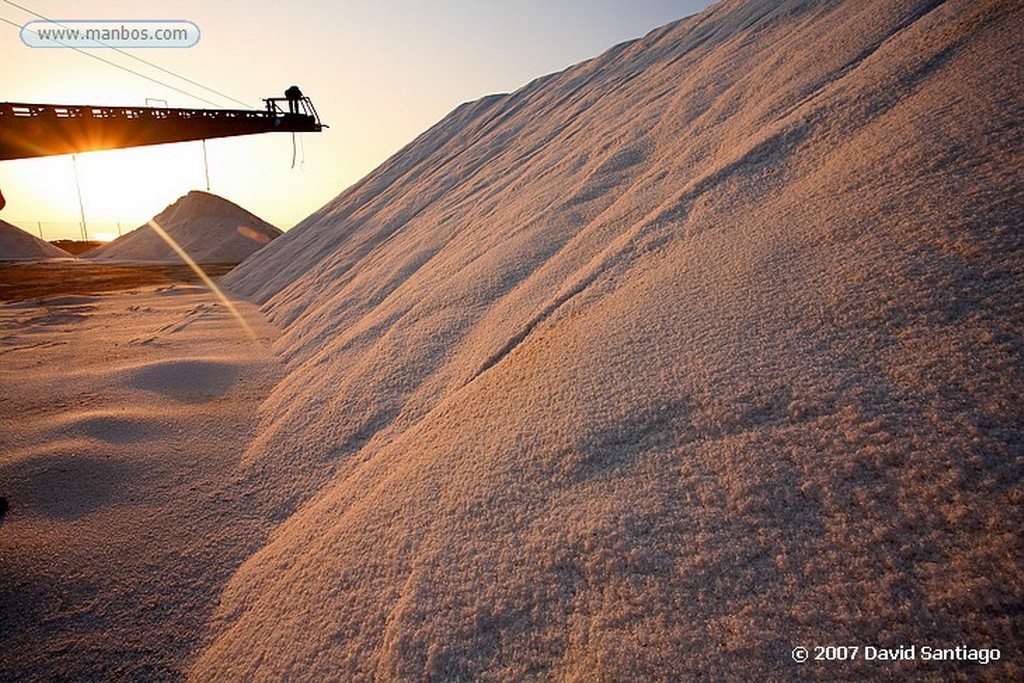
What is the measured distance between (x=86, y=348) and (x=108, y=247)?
101ft

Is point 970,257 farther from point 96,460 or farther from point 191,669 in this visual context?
point 96,460

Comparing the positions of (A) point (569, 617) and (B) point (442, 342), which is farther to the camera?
(B) point (442, 342)

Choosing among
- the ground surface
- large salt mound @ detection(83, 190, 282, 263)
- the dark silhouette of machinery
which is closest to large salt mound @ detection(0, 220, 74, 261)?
large salt mound @ detection(83, 190, 282, 263)

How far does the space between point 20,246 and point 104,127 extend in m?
19.6

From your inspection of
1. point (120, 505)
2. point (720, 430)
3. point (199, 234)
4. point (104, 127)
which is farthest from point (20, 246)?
point (720, 430)

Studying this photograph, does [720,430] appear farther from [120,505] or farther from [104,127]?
[104,127]

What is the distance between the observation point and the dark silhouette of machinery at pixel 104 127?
20.8 ft

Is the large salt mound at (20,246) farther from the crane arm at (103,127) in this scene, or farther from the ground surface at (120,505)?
the ground surface at (120,505)

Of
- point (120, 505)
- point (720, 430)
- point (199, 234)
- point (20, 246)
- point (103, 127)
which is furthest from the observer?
point (199, 234)

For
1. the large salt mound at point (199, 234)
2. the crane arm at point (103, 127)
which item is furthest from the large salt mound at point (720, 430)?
the large salt mound at point (199, 234)

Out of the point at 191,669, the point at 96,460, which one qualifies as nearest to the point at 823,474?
the point at 191,669

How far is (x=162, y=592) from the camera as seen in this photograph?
1.25 metres

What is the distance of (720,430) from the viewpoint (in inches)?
36.8

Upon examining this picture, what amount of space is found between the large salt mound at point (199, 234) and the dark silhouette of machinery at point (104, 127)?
13.2 metres
